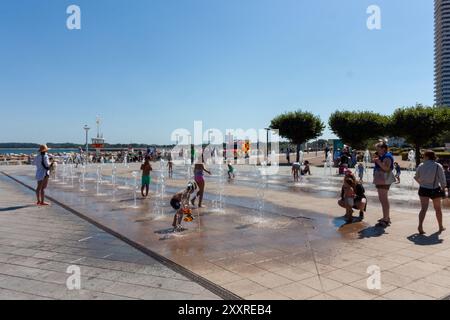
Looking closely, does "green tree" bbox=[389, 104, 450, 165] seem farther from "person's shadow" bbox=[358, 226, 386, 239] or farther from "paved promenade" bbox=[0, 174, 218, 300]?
"paved promenade" bbox=[0, 174, 218, 300]

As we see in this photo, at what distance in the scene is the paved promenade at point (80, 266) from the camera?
435 cm

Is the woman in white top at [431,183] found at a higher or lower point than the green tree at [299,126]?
lower

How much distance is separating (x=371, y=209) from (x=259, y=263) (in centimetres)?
593

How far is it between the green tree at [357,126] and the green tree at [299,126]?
190cm

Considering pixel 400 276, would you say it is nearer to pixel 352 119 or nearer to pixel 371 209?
pixel 371 209

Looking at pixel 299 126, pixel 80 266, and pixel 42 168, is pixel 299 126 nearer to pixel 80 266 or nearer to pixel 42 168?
pixel 42 168

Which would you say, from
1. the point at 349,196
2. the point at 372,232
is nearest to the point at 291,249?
the point at 372,232

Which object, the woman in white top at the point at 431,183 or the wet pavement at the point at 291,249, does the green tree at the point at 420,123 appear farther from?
the woman in white top at the point at 431,183

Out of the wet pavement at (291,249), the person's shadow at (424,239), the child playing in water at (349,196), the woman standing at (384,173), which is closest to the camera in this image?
the wet pavement at (291,249)

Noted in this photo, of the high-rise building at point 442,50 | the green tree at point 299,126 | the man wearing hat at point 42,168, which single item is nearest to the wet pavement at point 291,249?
the man wearing hat at point 42,168

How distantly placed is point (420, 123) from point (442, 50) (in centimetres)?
9841

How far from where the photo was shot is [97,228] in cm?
796

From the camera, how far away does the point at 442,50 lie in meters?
114
